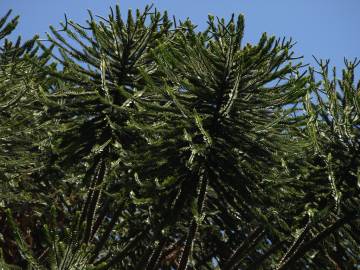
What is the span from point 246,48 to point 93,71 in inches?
94.6

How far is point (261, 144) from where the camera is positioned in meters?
5.70

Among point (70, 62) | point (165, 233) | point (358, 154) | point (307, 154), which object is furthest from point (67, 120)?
point (358, 154)

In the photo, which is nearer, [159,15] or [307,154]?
[307,154]

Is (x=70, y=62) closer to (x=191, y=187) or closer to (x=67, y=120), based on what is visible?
(x=67, y=120)

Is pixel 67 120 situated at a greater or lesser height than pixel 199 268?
greater

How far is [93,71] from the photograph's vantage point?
23.8 feet

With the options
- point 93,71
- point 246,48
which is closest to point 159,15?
point 93,71

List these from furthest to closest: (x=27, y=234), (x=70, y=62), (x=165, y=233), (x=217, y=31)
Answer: (x=27, y=234) < (x=70, y=62) < (x=217, y=31) < (x=165, y=233)

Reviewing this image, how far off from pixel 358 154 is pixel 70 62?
3.88 m

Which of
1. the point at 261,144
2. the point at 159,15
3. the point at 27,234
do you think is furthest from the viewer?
the point at 27,234

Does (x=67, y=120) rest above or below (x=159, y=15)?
below

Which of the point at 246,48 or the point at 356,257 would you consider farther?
the point at 356,257

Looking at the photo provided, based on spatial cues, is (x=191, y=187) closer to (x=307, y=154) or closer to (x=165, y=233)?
(x=165, y=233)

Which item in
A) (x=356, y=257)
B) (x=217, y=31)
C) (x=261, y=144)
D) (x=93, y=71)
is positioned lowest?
(x=356, y=257)
